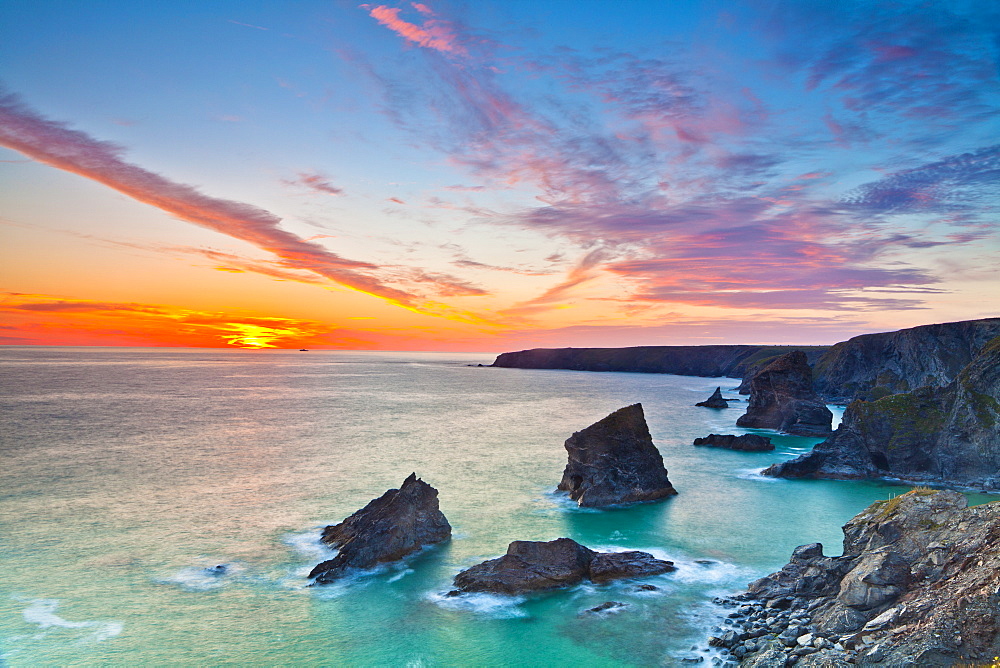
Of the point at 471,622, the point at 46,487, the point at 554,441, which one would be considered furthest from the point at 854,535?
the point at 46,487

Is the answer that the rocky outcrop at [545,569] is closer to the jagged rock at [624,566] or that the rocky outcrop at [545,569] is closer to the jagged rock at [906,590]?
the jagged rock at [624,566]

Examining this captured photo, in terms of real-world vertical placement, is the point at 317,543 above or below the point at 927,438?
below

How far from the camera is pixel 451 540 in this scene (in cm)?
4225

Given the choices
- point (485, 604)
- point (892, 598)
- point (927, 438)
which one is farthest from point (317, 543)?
point (927, 438)

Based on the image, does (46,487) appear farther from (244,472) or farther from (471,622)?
(471,622)

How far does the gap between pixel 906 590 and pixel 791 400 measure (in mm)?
91649

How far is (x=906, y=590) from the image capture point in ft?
72.3

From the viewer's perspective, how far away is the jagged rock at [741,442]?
86.2 m

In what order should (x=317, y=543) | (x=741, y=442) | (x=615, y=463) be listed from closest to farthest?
1. (x=317, y=543)
2. (x=615, y=463)
3. (x=741, y=442)

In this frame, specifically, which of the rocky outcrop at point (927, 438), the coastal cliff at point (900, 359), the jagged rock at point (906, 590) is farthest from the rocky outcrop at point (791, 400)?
the jagged rock at point (906, 590)

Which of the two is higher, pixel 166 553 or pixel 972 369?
pixel 972 369

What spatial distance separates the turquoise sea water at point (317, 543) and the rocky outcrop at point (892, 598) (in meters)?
4.39

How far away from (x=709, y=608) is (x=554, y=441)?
60841 millimetres

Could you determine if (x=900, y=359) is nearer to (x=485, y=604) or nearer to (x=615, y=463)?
(x=615, y=463)
